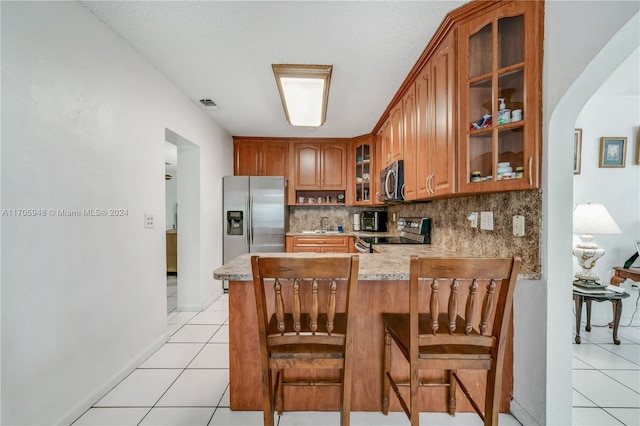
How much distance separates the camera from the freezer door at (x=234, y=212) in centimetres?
402

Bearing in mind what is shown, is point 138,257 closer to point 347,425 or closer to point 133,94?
point 133,94

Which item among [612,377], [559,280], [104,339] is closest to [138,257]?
[104,339]

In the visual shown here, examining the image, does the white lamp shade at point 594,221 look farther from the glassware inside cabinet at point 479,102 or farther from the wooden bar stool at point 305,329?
the wooden bar stool at point 305,329

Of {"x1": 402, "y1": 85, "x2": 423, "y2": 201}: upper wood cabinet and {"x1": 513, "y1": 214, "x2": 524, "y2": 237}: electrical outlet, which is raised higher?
{"x1": 402, "y1": 85, "x2": 423, "y2": 201}: upper wood cabinet

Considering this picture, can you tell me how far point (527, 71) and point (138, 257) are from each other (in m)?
2.87

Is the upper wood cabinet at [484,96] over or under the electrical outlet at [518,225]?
Answer: over

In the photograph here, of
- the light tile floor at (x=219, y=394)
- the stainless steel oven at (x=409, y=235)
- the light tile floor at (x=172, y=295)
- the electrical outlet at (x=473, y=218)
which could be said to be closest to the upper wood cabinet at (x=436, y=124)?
the electrical outlet at (x=473, y=218)

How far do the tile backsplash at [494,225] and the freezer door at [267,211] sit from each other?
6.14 ft

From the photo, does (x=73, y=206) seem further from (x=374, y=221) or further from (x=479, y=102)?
(x=374, y=221)

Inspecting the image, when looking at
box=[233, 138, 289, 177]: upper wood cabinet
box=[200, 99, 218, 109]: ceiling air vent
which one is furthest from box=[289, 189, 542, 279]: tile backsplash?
box=[200, 99, 218, 109]: ceiling air vent

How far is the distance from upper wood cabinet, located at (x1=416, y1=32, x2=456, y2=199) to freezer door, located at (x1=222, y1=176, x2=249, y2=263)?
8.47 ft

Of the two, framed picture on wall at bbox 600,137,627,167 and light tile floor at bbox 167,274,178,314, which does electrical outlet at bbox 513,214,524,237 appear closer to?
framed picture on wall at bbox 600,137,627,167

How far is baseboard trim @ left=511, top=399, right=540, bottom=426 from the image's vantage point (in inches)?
57.6

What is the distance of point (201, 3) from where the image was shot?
5.29 ft
